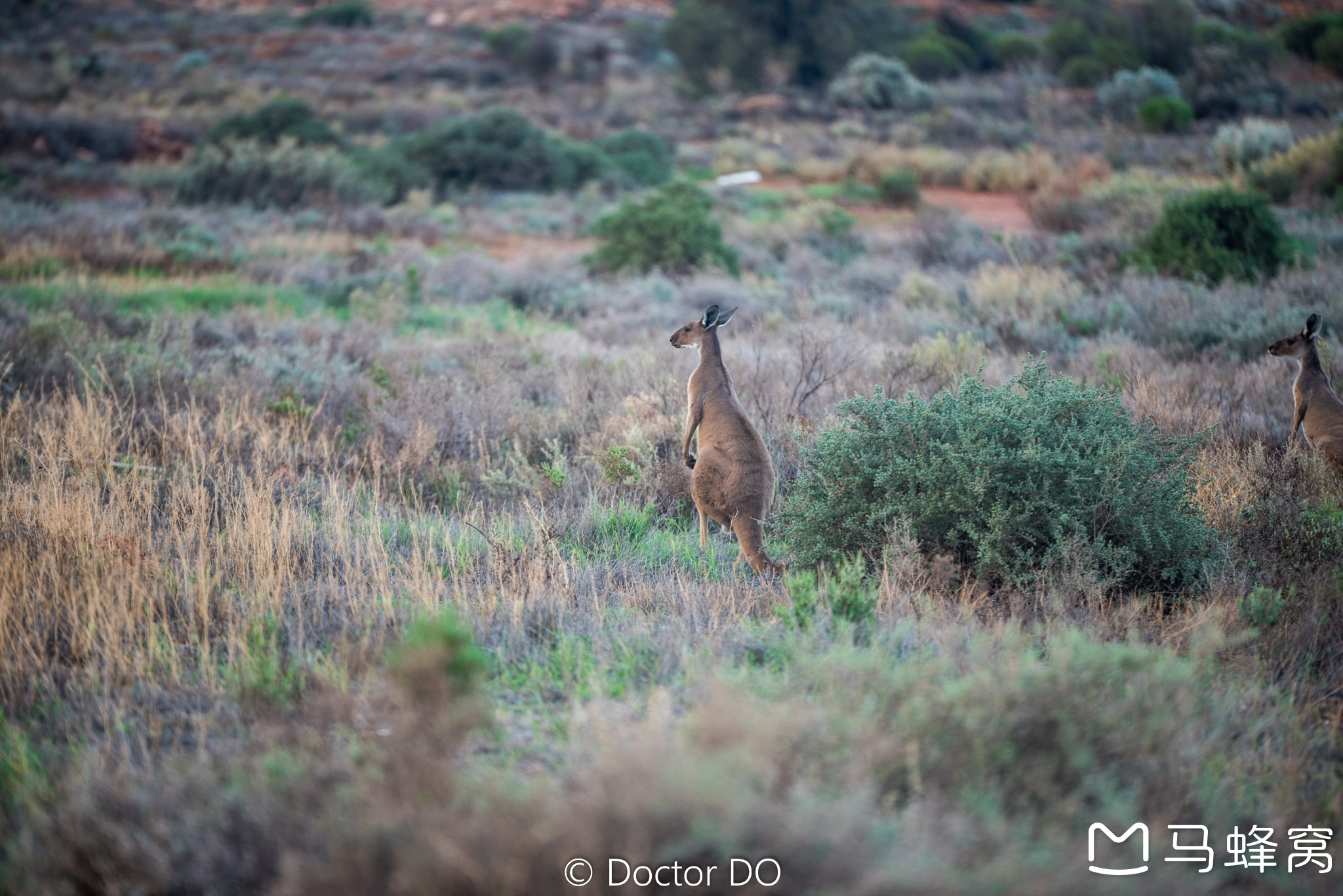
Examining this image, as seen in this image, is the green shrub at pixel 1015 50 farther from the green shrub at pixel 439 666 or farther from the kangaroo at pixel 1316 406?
the green shrub at pixel 439 666

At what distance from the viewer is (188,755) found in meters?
2.98

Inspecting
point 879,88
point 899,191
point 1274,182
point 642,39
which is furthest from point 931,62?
point 1274,182

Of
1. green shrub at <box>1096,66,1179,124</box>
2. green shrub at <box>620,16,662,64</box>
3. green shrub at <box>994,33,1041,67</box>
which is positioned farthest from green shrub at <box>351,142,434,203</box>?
green shrub at <box>994,33,1041,67</box>

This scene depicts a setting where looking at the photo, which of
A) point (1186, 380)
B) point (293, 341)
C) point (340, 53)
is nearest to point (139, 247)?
point (293, 341)

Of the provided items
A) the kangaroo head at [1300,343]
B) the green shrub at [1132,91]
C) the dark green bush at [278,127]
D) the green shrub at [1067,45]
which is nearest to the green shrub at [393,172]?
the dark green bush at [278,127]

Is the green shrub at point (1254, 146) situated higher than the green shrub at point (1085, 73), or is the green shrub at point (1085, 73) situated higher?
the green shrub at point (1085, 73)

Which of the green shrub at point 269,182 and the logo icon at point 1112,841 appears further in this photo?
the green shrub at point 269,182

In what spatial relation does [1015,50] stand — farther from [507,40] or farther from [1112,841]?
[1112,841]

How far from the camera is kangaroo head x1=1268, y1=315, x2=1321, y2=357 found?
670cm

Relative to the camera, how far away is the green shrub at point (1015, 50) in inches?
1797

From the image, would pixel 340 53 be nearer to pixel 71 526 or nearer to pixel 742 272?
pixel 742 272

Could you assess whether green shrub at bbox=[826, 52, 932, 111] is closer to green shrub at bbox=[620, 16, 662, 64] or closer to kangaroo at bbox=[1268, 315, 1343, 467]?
green shrub at bbox=[620, 16, 662, 64]

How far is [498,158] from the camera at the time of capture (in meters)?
25.2

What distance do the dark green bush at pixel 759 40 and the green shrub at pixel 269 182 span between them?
24.7 metres
